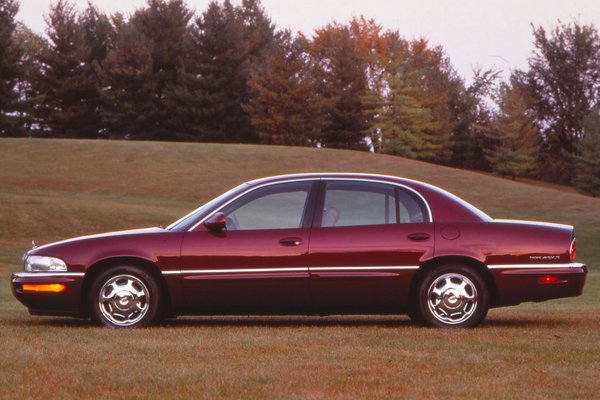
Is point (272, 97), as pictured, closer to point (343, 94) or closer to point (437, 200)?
point (343, 94)

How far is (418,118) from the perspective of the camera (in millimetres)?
75938

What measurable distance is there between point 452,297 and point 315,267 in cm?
128

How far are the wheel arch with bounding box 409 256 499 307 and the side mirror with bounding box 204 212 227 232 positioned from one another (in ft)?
5.89

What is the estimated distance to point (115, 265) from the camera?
1027cm

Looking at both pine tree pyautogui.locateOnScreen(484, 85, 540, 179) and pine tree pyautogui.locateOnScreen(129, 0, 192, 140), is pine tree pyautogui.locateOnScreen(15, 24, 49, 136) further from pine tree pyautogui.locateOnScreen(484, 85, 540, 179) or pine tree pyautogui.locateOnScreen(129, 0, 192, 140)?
pine tree pyautogui.locateOnScreen(484, 85, 540, 179)

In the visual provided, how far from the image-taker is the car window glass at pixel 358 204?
33.7ft

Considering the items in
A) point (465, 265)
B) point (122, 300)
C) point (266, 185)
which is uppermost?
point (266, 185)

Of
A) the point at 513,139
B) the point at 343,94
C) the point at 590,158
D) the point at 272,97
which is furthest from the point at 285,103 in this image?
the point at 590,158

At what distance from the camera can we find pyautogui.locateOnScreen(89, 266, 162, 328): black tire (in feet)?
33.3

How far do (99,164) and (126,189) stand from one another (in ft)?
19.0

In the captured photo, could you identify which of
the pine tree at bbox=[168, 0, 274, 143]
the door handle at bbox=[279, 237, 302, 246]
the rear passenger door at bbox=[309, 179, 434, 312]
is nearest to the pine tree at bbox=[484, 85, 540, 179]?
the pine tree at bbox=[168, 0, 274, 143]

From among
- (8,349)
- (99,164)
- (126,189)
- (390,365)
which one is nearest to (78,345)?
(8,349)

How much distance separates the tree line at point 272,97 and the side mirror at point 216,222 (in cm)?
6192

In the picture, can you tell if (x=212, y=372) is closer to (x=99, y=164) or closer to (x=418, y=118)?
(x=99, y=164)
